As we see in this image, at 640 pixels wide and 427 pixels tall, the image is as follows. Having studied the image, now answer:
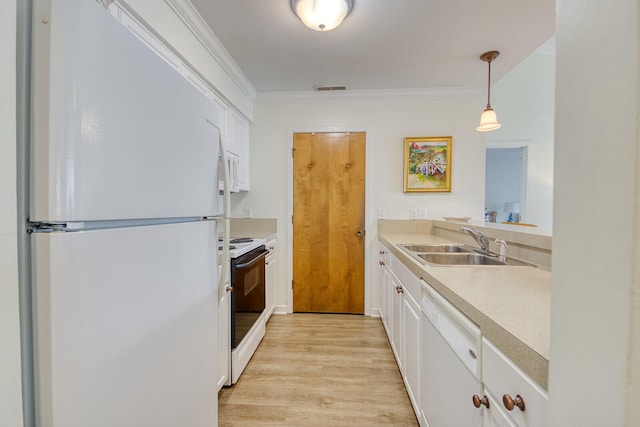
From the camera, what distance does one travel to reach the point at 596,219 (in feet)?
1.29

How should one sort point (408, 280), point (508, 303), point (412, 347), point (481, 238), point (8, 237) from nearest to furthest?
point (8, 237) → point (508, 303) → point (412, 347) → point (408, 280) → point (481, 238)

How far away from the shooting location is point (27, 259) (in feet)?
1.80

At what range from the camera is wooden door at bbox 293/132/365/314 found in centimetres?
308

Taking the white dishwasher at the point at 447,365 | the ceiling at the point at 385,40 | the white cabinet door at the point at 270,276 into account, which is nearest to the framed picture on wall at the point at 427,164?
the ceiling at the point at 385,40

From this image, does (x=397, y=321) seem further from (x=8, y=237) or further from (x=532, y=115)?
(x=532, y=115)

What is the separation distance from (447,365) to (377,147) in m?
2.42

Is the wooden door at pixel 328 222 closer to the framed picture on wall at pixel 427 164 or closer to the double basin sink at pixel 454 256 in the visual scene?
the framed picture on wall at pixel 427 164

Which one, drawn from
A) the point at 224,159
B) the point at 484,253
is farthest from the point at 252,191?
the point at 484,253

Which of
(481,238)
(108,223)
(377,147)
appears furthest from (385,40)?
(108,223)

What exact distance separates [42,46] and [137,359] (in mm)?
749

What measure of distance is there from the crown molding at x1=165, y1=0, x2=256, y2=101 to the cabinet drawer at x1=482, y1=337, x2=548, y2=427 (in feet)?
7.21

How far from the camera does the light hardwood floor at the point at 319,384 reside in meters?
1.58

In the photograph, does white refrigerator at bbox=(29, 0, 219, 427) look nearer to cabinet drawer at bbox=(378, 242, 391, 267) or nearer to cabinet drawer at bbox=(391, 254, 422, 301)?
cabinet drawer at bbox=(391, 254, 422, 301)

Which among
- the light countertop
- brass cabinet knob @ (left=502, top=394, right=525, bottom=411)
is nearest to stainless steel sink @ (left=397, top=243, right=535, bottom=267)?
the light countertop
